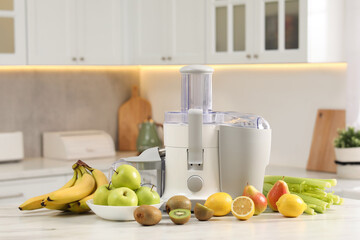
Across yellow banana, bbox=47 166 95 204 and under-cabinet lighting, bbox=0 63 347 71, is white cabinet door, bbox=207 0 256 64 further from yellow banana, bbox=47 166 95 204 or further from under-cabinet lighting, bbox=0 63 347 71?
yellow banana, bbox=47 166 95 204

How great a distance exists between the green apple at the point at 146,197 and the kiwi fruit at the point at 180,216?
0.26 ft

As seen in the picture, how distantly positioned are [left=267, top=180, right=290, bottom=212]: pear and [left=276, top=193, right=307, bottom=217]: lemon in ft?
0.21

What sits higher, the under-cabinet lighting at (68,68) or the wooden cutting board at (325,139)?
the under-cabinet lighting at (68,68)

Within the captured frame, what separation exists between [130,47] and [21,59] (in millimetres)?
848

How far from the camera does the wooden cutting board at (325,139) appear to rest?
3703mm

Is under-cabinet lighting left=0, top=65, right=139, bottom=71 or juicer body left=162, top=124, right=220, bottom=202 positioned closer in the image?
juicer body left=162, top=124, right=220, bottom=202

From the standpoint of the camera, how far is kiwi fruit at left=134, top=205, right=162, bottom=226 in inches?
74.9

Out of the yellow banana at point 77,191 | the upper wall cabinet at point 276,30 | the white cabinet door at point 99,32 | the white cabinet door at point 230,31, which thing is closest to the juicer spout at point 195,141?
the yellow banana at point 77,191

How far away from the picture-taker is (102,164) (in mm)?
4055

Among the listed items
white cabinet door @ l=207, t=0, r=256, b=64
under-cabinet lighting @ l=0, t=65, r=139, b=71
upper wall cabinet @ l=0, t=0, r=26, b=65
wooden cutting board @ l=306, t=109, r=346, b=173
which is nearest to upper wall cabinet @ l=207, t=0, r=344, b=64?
white cabinet door @ l=207, t=0, r=256, b=64

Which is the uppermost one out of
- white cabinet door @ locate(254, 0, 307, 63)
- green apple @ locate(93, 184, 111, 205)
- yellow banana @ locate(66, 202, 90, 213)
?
white cabinet door @ locate(254, 0, 307, 63)

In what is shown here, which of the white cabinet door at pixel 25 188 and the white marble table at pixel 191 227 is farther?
the white cabinet door at pixel 25 188

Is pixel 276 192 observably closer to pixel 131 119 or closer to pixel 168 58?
pixel 168 58

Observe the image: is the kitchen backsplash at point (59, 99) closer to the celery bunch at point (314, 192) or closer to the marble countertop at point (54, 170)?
the marble countertop at point (54, 170)
